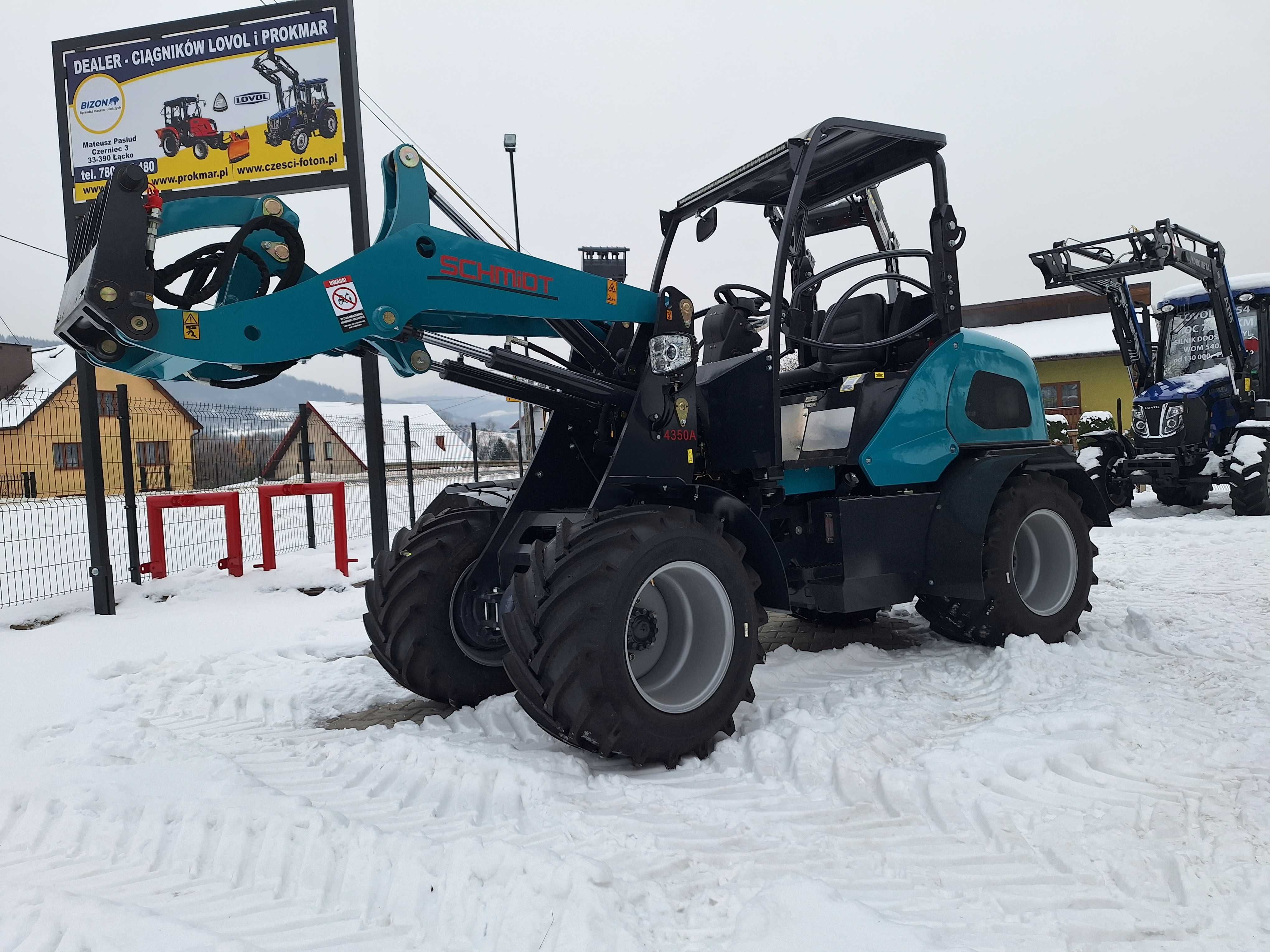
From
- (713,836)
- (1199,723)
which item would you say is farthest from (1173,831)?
(713,836)

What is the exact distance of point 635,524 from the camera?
3.54 metres

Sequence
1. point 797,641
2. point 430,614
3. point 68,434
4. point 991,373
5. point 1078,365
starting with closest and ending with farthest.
→ point 430,614, point 991,373, point 797,641, point 68,434, point 1078,365

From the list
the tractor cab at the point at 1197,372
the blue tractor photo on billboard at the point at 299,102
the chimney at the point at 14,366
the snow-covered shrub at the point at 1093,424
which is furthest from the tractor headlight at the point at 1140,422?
the chimney at the point at 14,366

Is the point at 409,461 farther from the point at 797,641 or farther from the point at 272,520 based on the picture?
the point at 797,641

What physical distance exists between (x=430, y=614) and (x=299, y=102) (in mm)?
5533

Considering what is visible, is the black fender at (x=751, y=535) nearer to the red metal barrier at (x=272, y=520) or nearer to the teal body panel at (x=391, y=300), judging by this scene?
the teal body panel at (x=391, y=300)

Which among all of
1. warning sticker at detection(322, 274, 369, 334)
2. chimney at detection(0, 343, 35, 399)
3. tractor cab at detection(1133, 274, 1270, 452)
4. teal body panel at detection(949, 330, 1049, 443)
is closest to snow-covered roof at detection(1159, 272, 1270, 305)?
tractor cab at detection(1133, 274, 1270, 452)

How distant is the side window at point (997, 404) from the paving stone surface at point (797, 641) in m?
1.48

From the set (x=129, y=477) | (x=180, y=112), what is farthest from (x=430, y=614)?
(x=180, y=112)

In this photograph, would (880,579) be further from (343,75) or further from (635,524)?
(343,75)

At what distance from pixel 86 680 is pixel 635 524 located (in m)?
3.74

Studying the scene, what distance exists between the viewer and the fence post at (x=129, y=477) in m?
7.93

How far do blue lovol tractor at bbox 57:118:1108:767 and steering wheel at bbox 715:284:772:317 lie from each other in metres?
0.02

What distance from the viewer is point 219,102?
25.1 feet
